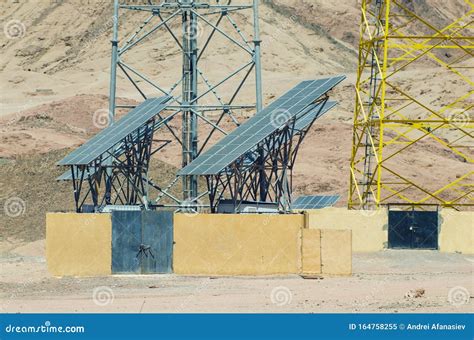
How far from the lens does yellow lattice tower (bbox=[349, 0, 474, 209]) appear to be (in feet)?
175

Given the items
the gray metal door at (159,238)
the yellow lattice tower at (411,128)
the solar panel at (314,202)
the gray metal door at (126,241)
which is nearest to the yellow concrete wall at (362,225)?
the yellow lattice tower at (411,128)

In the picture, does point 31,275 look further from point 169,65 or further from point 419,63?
point 419,63

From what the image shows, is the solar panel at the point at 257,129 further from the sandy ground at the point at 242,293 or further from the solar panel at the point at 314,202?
the solar panel at the point at 314,202

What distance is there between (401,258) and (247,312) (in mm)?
18017

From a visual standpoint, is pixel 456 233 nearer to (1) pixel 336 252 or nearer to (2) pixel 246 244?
(1) pixel 336 252

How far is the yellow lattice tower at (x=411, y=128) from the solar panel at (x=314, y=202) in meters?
0.84

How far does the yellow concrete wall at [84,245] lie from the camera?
128ft

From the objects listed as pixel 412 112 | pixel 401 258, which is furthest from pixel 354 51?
pixel 401 258

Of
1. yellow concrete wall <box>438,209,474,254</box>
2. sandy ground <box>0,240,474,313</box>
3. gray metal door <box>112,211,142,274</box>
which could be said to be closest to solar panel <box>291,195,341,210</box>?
yellow concrete wall <box>438,209,474,254</box>

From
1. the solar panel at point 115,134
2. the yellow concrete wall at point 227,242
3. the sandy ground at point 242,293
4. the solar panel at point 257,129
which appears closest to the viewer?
→ the sandy ground at point 242,293

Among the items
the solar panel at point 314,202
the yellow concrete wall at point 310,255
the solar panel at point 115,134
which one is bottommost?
the yellow concrete wall at point 310,255

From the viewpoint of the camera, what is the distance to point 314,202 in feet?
181

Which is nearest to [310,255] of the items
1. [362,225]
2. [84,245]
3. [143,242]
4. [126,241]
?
[143,242]

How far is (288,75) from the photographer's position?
104812mm
